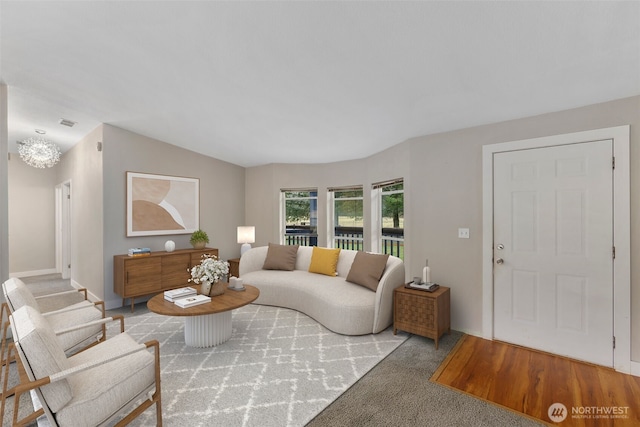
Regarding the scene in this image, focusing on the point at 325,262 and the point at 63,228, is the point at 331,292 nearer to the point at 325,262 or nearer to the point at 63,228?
the point at 325,262

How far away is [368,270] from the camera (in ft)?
11.5

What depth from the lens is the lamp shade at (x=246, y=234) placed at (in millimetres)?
5621

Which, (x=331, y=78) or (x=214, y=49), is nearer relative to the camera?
(x=214, y=49)

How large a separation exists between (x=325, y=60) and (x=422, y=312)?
260 cm

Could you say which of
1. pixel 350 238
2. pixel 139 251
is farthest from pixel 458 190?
pixel 139 251

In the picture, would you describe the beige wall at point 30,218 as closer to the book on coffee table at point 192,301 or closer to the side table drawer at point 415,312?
the book on coffee table at point 192,301

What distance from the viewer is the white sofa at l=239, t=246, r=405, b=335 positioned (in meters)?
3.12

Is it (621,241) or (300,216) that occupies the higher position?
(300,216)

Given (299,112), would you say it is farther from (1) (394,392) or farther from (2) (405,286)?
(1) (394,392)

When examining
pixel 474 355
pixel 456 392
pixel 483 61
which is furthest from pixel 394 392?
pixel 483 61

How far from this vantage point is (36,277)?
6.11m

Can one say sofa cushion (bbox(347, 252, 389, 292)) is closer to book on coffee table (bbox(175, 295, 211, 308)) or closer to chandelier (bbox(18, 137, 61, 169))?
book on coffee table (bbox(175, 295, 211, 308))

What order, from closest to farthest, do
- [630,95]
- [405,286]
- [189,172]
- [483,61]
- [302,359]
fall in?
1. [483,61]
2. [630,95]
3. [302,359]
4. [405,286]
5. [189,172]

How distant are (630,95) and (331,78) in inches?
102
